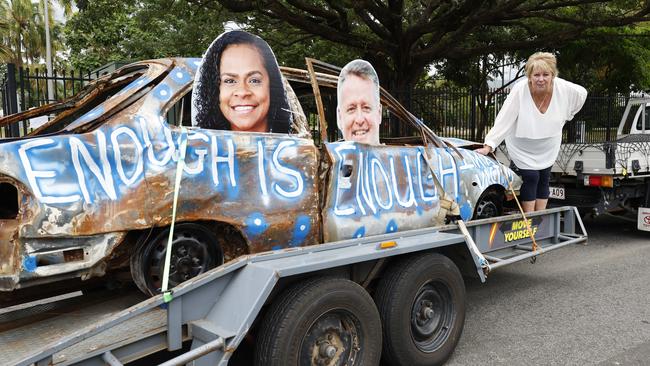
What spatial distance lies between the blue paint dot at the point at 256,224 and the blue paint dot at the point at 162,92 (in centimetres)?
92

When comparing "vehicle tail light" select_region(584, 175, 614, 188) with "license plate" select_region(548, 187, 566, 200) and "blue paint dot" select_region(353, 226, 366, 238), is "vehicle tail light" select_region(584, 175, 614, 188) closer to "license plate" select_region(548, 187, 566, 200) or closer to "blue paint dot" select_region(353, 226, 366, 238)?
"license plate" select_region(548, 187, 566, 200)

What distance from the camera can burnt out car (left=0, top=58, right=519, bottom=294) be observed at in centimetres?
279

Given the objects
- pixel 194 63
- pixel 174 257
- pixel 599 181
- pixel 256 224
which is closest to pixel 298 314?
pixel 256 224

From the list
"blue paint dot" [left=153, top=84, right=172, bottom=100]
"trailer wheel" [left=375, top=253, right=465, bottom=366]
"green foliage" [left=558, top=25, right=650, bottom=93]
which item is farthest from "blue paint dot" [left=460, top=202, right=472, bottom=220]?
"green foliage" [left=558, top=25, right=650, bottom=93]

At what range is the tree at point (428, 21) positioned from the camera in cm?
1275

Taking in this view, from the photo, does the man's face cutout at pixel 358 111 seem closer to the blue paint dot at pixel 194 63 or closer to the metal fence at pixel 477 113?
the blue paint dot at pixel 194 63

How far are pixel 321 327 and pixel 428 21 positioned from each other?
40.3 ft

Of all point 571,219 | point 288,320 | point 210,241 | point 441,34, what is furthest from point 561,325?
point 441,34

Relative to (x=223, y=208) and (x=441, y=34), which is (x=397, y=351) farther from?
(x=441, y=34)

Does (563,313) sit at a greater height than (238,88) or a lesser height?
lesser

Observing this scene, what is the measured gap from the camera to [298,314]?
3.01 m

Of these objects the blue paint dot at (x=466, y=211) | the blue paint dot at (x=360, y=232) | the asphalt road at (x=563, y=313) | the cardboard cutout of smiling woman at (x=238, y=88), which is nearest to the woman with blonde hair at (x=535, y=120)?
the blue paint dot at (x=466, y=211)

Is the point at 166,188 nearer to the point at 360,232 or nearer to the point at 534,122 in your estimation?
the point at 360,232

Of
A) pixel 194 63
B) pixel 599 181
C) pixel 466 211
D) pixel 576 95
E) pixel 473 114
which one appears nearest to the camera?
pixel 194 63
